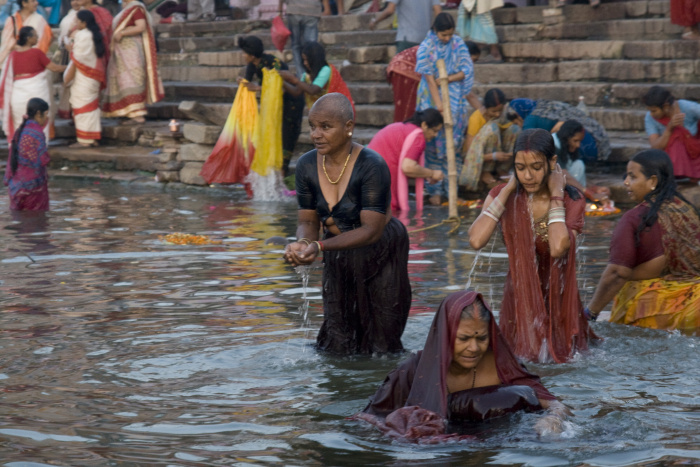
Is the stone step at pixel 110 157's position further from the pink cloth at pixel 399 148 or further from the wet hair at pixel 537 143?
the wet hair at pixel 537 143

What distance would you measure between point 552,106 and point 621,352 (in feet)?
18.5

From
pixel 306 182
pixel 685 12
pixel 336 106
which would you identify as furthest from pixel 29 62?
pixel 336 106

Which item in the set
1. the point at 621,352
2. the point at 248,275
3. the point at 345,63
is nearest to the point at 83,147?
the point at 345,63

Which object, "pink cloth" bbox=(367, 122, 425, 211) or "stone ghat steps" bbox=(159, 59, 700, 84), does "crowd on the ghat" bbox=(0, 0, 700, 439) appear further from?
"stone ghat steps" bbox=(159, 59, 700, 84)

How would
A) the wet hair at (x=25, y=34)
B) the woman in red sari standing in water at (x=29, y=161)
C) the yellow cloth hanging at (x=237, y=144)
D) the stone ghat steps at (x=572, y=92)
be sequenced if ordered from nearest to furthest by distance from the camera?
the woman in red sari standing in water at (x=29, y=161)
the stone ghat steps at (x=572, y=92)
the yellow cloth hanging at (x=237, y=144)
the wet hair at (x=25, y=34)

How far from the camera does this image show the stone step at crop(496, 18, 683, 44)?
13170 mm

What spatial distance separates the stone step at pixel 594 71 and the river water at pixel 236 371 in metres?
3.61

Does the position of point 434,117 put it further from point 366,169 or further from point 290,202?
point 366,169

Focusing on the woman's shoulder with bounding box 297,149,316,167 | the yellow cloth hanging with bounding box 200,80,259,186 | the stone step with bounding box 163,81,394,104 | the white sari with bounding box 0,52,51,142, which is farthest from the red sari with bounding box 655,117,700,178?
the white sari with bounding box 0,52,51,142

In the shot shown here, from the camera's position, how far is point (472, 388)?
15.0 ft

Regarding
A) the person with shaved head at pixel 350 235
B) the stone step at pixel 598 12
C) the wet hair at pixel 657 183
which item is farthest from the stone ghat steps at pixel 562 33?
the person with shaved head at pixel 350 235

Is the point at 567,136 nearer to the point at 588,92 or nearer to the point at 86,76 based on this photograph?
the point at 588,92

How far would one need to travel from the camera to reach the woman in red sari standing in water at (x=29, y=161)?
37.6ft

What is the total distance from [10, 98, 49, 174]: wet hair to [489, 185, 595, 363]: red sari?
7085mm
